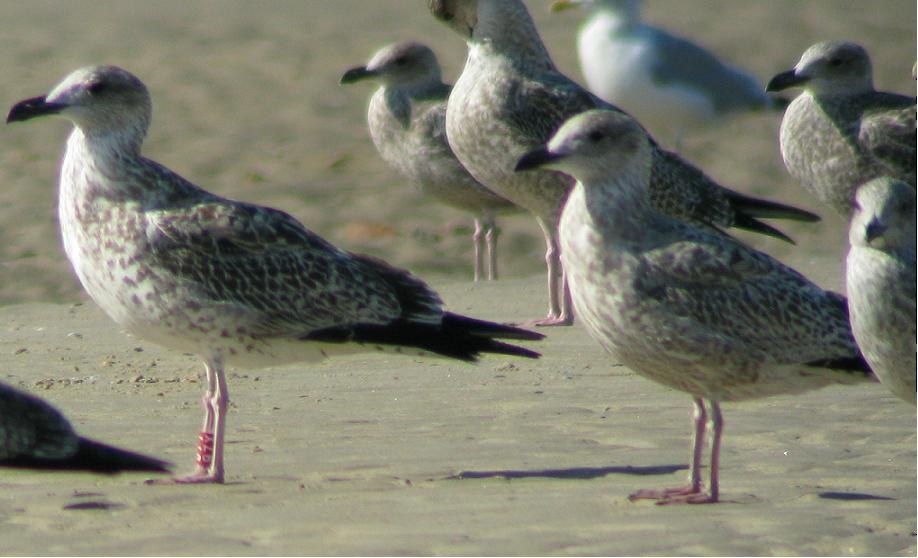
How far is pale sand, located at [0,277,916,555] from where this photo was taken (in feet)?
20.8

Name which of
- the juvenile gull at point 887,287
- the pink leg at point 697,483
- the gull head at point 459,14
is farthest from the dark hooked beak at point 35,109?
the gull head at point 459,14

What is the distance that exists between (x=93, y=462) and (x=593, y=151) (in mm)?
2250

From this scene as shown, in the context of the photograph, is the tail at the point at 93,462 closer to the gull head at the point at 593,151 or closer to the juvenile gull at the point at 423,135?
the gull head at the point at 593,151

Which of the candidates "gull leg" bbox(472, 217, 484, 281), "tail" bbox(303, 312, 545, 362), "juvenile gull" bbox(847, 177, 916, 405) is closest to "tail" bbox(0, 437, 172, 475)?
"tail" bbox(303, 312, 545, 362)

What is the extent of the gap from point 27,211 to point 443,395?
7.98 metres

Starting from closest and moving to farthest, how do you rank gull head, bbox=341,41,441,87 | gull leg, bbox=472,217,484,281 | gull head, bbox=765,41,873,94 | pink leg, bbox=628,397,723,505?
pink leg, bbox=628,397,723,505
gull head, bbox=765,41,873,94
gull leg, bbox=472,217,484,281
gull head, bbox=341,41,441,87

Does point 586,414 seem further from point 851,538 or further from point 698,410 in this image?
point 851,538

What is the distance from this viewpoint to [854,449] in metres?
7.64

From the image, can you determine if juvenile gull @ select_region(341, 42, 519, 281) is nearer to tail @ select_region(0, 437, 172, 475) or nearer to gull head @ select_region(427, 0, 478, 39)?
gull head @ select_region(427, 0, 478, 39)

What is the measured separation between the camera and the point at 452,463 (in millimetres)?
7586

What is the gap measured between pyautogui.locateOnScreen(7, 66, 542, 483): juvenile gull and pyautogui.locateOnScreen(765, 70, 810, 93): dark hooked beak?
366 cm

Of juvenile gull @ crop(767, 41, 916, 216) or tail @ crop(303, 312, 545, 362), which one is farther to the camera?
juvenile gull @ crop(767, 41, 916, 216)

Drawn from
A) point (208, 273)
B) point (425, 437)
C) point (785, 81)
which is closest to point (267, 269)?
point (208, 273)

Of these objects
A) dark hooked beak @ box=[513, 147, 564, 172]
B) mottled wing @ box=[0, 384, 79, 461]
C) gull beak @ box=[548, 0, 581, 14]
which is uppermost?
gull beak @ box=[548, 0, 581, 14]
